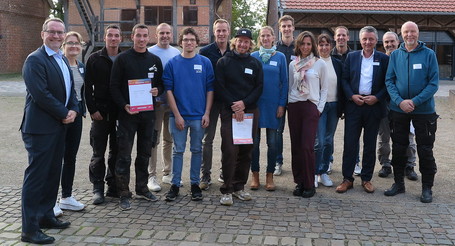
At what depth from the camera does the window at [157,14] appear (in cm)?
2666

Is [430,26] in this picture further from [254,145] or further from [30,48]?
[30,48]

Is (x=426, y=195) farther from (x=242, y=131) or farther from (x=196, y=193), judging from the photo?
(x=196, y=193)

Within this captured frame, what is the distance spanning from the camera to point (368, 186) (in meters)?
6.05

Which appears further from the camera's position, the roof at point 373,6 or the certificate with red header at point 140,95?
the roof at point 373,6

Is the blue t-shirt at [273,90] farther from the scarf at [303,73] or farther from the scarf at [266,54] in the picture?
the scarf at [303,73]

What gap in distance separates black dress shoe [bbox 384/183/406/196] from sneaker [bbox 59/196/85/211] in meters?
3.69

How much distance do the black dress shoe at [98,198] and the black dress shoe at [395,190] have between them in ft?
11.4

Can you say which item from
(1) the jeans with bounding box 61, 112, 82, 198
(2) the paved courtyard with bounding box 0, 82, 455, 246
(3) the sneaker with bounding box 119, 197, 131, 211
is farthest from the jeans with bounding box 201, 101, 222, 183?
(1) the jeans with bounding box 61, 112, 82, 198

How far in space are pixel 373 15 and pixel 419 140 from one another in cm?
1792

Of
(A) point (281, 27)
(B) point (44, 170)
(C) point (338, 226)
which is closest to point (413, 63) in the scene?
(A) point (281, 27)

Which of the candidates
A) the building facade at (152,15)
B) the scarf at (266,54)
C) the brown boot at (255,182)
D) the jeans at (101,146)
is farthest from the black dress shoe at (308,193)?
the building facade at (152,15)

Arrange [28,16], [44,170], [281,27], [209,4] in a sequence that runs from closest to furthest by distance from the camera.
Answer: [44,170] < [281,27] < [209,4] < [28,16]

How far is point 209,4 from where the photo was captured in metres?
25.4

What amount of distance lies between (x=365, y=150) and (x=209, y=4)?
67.5 feet
